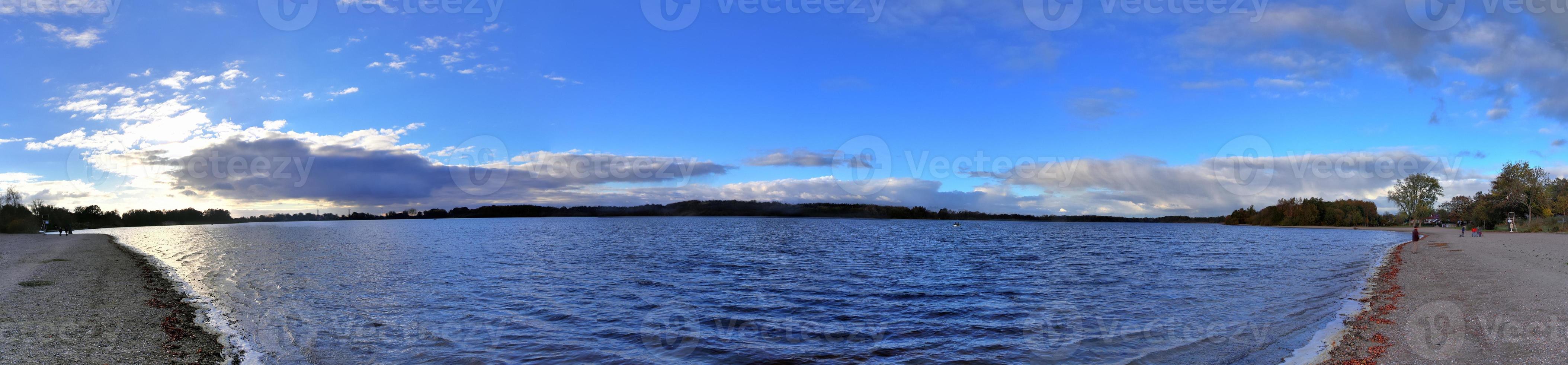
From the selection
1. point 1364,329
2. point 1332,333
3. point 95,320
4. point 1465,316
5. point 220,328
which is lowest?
point 220,328

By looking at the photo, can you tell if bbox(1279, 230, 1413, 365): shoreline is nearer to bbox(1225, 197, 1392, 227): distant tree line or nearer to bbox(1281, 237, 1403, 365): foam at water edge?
bbox(1281, 237, 1403, 365): foam at water edge

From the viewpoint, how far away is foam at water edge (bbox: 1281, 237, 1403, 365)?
12.0 meters

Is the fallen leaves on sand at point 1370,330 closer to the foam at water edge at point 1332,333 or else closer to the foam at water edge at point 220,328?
the foam at water edge at point 1332,333

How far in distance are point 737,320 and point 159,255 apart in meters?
52.6

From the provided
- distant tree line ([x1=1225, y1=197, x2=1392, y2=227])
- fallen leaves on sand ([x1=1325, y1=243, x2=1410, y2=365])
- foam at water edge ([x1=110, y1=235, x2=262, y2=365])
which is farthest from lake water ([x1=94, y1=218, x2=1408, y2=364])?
distant tree line ([x1=1225, y1=197, x2=1392, y2=227])

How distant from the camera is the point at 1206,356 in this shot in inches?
514

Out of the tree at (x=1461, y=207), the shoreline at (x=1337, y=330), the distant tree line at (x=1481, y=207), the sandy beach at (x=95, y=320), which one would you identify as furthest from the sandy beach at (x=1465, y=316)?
the tree at (x=1461, y=207)

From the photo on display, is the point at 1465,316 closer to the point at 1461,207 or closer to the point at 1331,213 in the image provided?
the point at 1461,207

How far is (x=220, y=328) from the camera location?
1581 centimetres

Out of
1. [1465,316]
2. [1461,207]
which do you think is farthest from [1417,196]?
[1465,316]

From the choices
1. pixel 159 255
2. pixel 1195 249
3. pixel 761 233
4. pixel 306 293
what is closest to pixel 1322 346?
pixel 306 293

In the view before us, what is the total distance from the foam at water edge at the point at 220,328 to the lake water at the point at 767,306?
11 cm

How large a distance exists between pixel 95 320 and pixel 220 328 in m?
2.59

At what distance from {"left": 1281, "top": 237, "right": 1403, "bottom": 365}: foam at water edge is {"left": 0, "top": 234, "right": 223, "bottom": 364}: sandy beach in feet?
67.6
